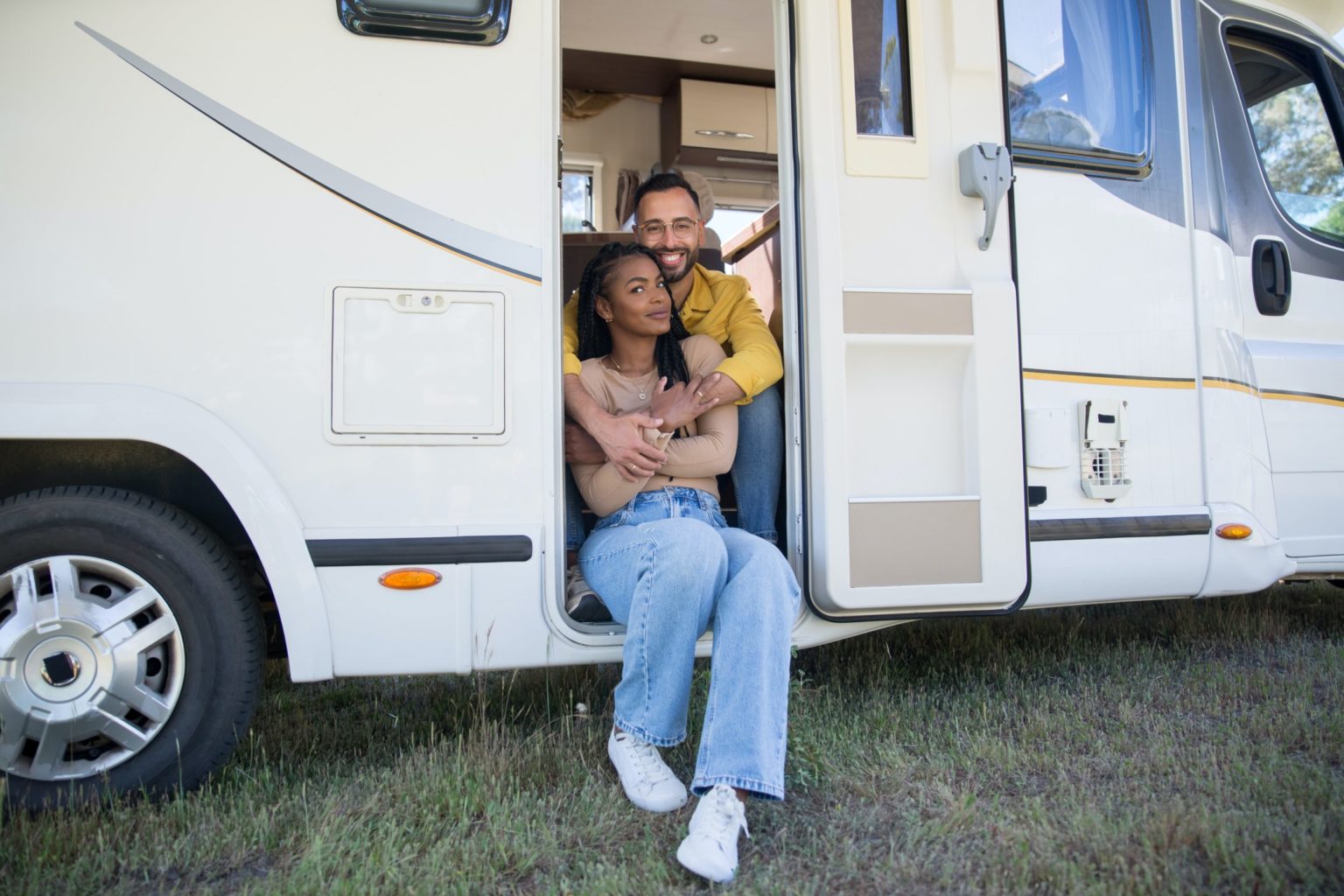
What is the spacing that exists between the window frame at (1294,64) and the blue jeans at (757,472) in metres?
1.72

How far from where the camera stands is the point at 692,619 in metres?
2.00

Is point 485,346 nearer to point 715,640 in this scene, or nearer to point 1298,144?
point 715,640

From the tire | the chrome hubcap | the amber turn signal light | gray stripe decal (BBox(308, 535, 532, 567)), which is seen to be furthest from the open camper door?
the chrome hubcap

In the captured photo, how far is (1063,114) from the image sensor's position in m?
2.62

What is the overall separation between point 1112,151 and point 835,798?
6.16 ft

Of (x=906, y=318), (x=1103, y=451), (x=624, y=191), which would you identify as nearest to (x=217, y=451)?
(x=906, y=318)

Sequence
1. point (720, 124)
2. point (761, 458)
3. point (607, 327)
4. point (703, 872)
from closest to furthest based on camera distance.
→ point (703, 872)
point (761, 458)
point (607, 327)
point (720, 124)

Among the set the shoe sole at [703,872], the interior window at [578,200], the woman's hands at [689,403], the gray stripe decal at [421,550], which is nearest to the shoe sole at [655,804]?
the shoe sole at [703,872]

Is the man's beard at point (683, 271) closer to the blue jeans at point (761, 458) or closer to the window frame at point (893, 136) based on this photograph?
the blue jeans at point (761, 458)

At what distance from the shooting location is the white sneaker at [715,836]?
5.54 ft

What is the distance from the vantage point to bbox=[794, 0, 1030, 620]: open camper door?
7.41 feet

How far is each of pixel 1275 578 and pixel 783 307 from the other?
5.37 feet

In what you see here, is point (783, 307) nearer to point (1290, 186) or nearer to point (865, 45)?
point (865, 45)

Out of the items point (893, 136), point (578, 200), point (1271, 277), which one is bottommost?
point (1271, 277)
